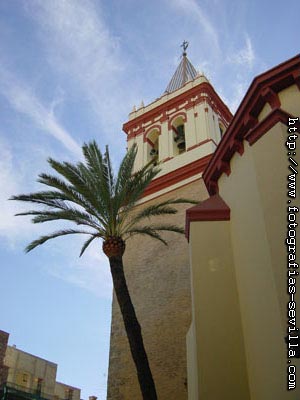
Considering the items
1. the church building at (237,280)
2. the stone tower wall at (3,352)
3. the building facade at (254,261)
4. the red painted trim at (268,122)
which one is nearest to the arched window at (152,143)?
the church building at (237,280)

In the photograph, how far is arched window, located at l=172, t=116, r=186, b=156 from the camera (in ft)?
64.4

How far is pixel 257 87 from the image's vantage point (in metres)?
8.29

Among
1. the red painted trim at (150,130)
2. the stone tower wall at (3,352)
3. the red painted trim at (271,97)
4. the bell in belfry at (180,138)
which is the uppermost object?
the red painted trim at (150,130)

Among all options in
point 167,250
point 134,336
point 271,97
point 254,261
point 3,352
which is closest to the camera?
point 254,261

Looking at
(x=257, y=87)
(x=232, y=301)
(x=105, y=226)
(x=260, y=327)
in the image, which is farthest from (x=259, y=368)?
(x=105, y=226)

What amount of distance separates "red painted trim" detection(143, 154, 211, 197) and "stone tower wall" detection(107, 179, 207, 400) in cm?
54

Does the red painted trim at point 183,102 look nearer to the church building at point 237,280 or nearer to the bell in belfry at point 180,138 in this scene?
the bell in belfry at point 180,138

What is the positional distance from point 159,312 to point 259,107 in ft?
27.6

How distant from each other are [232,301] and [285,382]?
2260 mm

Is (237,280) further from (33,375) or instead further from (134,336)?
(33,375)

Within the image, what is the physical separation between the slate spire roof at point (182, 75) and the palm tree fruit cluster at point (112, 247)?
43.6 feet

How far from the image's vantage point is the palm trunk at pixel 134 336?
33.3ft

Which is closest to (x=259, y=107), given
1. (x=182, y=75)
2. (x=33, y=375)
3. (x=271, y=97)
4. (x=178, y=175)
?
(x=271, y=97)

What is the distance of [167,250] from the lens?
1571 centimetres
